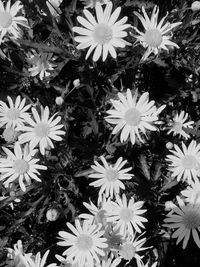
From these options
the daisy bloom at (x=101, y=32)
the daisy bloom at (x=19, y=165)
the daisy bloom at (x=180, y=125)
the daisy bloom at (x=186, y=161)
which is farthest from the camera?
the daisy bloom at (x=180, y=125)

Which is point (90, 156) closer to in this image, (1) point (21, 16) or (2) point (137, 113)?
(2) point (137, 113)

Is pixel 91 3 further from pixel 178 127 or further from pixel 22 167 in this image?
pixel 22 167

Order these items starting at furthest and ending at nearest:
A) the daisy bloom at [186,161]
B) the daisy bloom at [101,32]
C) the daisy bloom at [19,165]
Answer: the daisy bloom at [186,161] → the daisy bloom at [19,165] → the daisy bloom at [101,32]

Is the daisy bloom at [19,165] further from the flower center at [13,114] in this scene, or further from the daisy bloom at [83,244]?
the daisy bloom at [83,244]

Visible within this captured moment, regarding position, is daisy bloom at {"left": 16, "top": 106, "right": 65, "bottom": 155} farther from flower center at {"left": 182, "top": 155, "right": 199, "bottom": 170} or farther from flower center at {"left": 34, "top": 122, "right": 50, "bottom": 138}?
flower center at {"left": 182, "top": 155, "right": 199, "bottom": 170}

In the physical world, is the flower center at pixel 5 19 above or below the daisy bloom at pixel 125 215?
above

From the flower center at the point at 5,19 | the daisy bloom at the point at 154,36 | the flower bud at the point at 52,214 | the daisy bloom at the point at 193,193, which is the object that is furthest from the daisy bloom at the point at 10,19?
the daisy bloom at the point at 193,193

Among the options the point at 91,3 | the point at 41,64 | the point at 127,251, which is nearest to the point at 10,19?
the point at 41,64
